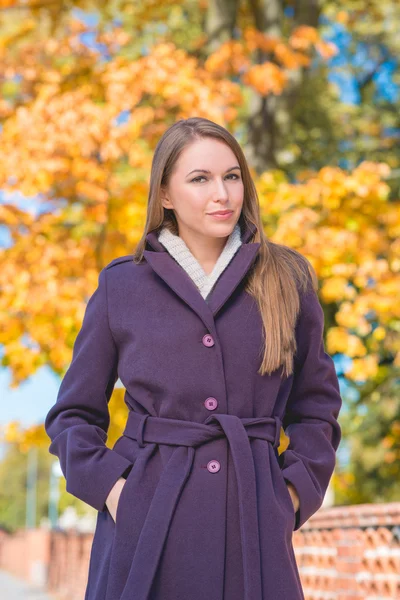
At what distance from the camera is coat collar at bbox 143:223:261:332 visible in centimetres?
276

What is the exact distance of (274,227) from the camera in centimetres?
1016

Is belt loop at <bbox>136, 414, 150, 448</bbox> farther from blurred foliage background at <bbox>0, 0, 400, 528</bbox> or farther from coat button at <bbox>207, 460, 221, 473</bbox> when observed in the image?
blurred foliage background at <bbox>0, 0, 400, 528</bbox>

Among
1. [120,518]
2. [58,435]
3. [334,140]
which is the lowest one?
[120,518]

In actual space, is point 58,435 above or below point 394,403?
below

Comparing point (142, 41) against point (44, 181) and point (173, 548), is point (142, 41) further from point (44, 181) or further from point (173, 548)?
point (173, 548)

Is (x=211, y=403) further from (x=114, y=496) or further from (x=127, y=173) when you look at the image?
(x=127, y=173)

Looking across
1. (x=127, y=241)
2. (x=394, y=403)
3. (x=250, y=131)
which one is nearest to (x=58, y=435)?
(x=127, y=241)

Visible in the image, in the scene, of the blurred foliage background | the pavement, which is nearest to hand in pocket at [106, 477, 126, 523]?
the blurred foliage background

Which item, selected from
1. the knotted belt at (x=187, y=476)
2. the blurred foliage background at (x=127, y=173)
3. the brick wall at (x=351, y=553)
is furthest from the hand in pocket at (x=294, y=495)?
the blurred foliage background at (x=127, y=173)

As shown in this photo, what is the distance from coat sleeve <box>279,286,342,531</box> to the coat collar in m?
0.20

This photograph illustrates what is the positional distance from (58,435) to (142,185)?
23.2 feet

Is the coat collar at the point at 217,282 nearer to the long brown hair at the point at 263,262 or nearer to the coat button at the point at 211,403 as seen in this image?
the long brown hair at the point at 263,262

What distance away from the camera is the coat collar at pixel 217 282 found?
9.06 feet

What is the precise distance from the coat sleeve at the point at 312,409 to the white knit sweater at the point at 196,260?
24 centimetres
